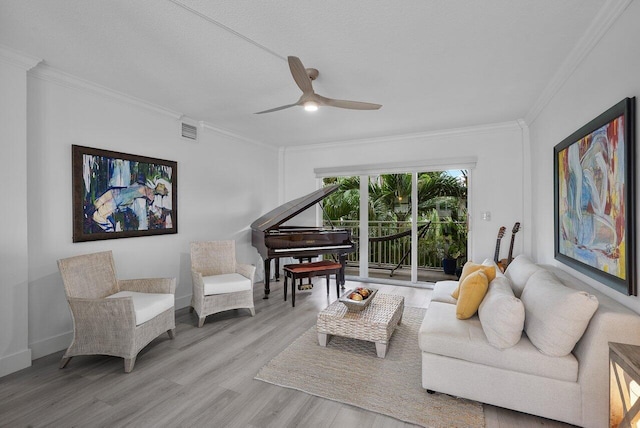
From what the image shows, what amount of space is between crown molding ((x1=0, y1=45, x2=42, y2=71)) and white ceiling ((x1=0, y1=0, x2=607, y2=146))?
0.19ft

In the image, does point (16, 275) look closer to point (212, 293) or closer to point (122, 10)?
point (212, 293)

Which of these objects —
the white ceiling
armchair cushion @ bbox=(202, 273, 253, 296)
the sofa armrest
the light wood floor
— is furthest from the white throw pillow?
the sofa armrest

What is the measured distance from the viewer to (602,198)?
201cm

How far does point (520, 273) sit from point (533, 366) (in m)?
1.14

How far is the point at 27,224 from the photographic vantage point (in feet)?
8.55

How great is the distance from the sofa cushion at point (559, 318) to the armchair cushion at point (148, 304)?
118 inches

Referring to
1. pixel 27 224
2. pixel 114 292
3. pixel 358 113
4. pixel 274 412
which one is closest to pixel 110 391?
pixel 114 292

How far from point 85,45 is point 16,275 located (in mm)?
1996

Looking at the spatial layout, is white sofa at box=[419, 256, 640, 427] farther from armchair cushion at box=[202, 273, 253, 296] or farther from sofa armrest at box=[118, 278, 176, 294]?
sofa armrest at box=[118, 278, 176, 294]

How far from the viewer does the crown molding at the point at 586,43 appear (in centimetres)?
185

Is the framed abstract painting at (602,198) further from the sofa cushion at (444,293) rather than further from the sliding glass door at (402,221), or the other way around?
the sliding glass door at (402,221)

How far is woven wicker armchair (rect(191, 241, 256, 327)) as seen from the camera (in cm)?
339

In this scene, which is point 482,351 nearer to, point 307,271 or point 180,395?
point 180,395

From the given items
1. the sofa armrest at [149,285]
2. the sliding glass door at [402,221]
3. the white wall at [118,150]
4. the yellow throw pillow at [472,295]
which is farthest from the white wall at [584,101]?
the white wall at [118,150]
